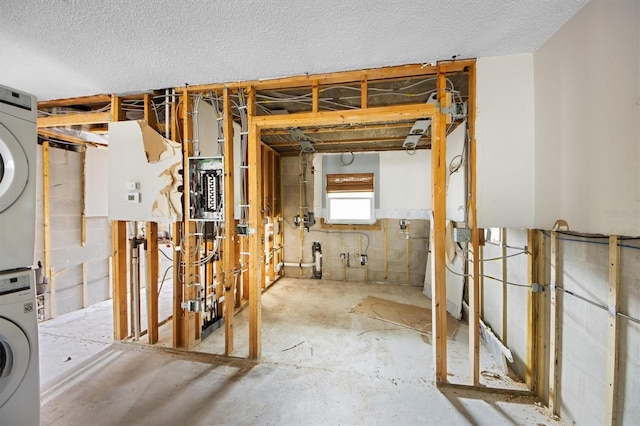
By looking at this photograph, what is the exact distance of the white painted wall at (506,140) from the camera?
188 cm

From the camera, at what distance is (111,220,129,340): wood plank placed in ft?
8.42

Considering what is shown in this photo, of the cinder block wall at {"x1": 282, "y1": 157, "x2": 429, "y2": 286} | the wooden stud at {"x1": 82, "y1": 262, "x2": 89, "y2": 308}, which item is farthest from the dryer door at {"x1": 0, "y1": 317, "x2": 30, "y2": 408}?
the cinder block wall at {"x1": 282, "y1": 157, "x2": 429, "y2": 286}

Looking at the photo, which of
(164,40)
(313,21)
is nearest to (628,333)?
(313,21)

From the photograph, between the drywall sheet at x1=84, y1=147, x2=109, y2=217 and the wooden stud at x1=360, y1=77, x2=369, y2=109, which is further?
the drywall sheet at x1=84, y1=147, x2=109, y2=217

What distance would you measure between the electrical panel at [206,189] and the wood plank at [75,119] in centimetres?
108

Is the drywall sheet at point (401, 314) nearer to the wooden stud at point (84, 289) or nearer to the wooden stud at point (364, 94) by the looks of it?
the wooden stud at point (364, 94)

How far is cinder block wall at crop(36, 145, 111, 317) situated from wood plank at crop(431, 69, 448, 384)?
4.65 m

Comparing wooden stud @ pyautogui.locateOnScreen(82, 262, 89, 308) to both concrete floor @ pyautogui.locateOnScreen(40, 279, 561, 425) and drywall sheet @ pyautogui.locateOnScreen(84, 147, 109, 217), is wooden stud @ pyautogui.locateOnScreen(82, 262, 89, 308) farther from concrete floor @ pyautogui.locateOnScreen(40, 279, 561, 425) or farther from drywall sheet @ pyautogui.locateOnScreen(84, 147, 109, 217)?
drywall sheet @ pyautogui.locateOnScreen(84, 147, 109, 217)

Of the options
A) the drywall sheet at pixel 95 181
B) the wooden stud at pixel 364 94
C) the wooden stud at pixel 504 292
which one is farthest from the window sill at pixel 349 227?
the drywall sheet at pixel 95 181

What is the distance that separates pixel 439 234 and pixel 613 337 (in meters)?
1.04

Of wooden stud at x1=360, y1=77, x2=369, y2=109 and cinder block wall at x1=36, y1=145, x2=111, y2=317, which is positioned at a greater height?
wooden stud at x1=360, y1=77, x2=369, y2=109

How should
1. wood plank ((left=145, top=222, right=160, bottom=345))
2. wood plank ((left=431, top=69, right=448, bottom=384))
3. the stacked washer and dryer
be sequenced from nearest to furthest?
the stacked washer and dryer, wood plank ((left=431, top=69, right=448, bottom=384)), wood plank ((left=145, top=222, right=160, bottom=345))

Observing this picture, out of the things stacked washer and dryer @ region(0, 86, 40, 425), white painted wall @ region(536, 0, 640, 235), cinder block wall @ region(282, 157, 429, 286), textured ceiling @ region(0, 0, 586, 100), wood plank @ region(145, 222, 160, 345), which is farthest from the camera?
cinder block wall @ region(282, 157, 429, 286)

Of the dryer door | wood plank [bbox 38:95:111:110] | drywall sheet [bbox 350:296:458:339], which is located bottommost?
drywall sheet [bbox 350:296:458:339]
